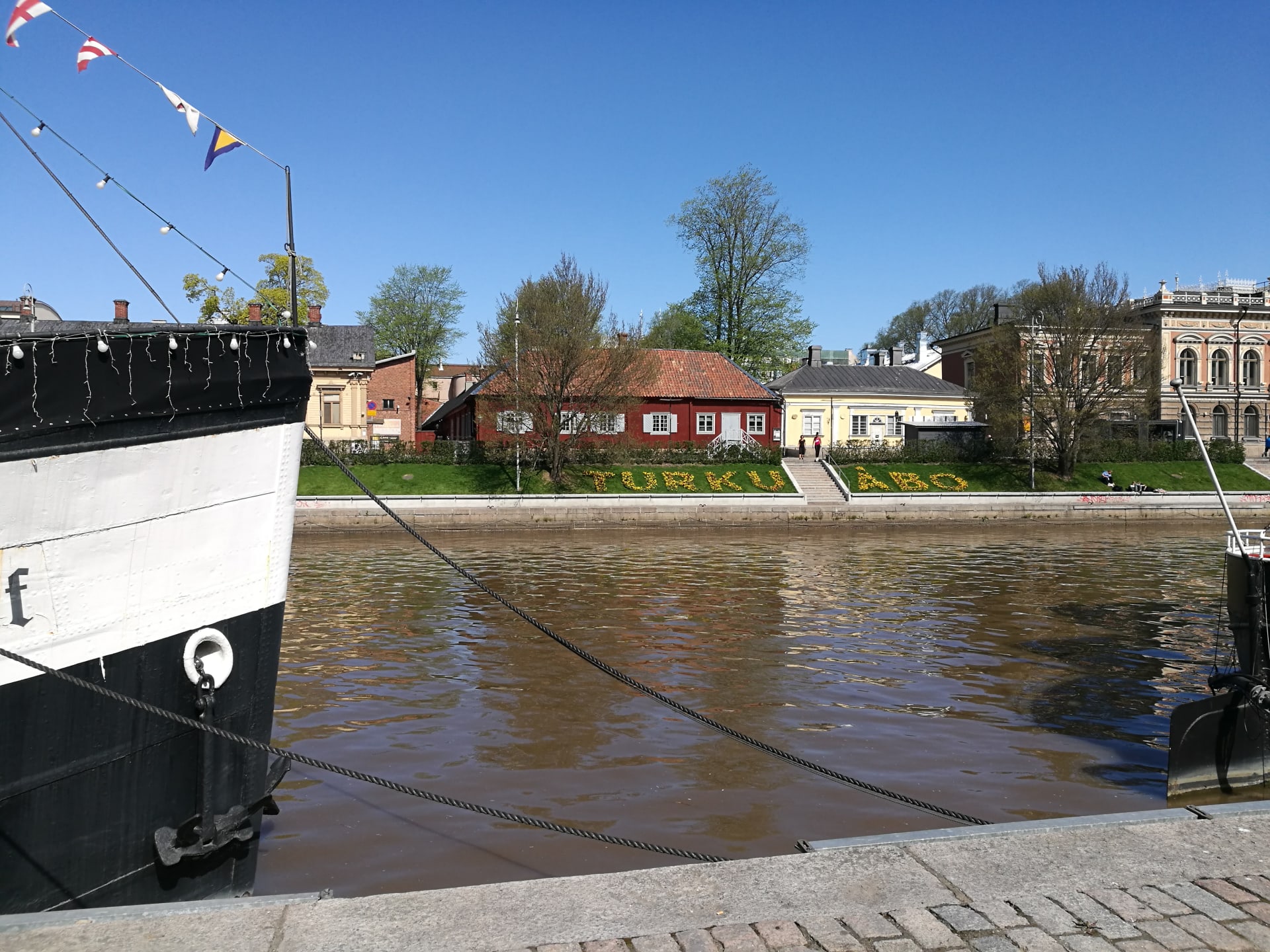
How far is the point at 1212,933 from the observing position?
4.00 metres

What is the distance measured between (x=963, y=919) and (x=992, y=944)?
0.60 ft

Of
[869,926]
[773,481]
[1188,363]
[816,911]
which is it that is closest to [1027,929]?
[869,926]

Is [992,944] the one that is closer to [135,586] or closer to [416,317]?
[135,586]

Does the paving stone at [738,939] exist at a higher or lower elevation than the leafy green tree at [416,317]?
lower

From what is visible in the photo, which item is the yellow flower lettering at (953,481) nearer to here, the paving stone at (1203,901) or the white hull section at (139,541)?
the paving stone at (1203,901)

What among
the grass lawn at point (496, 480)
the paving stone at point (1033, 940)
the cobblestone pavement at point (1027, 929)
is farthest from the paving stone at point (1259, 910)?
the grass lawn at point (496, 480)

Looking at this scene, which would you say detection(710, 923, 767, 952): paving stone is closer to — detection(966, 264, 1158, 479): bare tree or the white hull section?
the white hull section

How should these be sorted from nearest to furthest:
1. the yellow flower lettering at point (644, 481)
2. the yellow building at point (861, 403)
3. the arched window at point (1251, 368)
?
the yellow flower lettering at point (644, 481)
the yellow building at point (861, 403)
the arched window at point (1251, 368)

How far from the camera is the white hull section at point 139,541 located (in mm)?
4445

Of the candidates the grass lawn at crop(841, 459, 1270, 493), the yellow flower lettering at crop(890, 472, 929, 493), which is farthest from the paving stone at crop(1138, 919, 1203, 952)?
the yellow flower lettering at crop(890, 472, 929, 493)

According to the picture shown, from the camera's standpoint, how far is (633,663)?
12.0m

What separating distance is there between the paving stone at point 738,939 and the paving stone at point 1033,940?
1.10 m

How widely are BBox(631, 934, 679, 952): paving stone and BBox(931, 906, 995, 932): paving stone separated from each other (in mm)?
1208

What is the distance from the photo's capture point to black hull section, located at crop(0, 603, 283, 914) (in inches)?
176
